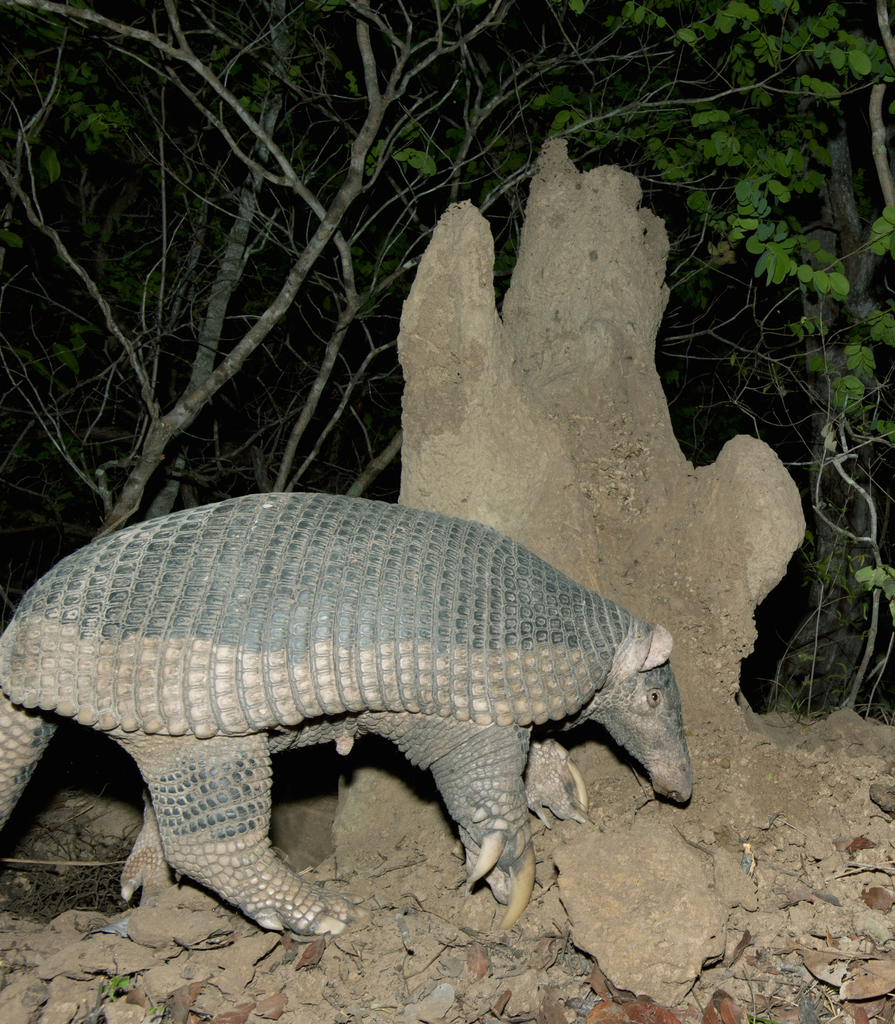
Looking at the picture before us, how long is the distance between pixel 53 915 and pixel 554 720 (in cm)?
283

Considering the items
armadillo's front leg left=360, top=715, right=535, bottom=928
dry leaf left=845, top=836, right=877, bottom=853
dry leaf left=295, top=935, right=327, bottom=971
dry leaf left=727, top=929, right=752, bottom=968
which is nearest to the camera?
dry leaf left=727, top=929, right=752, bottom=968

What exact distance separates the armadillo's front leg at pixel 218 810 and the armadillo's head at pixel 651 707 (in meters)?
1.59

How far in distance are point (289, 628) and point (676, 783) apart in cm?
193

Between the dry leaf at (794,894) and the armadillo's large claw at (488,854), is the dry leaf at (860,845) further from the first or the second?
the armadillo's large claw at (488,854)

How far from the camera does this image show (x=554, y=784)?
3.74 meters

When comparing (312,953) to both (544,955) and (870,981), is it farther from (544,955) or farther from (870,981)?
(870,981)

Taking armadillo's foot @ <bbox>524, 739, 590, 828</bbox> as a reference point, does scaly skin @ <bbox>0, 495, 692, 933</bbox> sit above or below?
above

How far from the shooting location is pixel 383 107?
468 cm

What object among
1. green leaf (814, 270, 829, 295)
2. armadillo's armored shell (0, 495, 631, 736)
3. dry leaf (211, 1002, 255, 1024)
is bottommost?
dry leaf (211, 1002, 255, 1024)

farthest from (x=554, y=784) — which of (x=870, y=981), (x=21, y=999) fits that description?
(x=21, y=999)

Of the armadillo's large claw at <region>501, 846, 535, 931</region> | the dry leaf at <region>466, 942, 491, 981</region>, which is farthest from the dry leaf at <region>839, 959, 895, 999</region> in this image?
the dry leaf at <region>466, 942, 491, 981</region>

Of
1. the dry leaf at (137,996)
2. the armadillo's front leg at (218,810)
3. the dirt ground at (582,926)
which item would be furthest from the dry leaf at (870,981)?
the dry leaf at (137,996)

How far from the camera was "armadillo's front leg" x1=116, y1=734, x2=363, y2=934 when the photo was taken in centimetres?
298

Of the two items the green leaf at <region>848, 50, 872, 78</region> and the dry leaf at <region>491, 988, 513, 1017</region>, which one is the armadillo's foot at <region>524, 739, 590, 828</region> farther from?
the green leaf at <region>848, 50, 872, 78</region>
